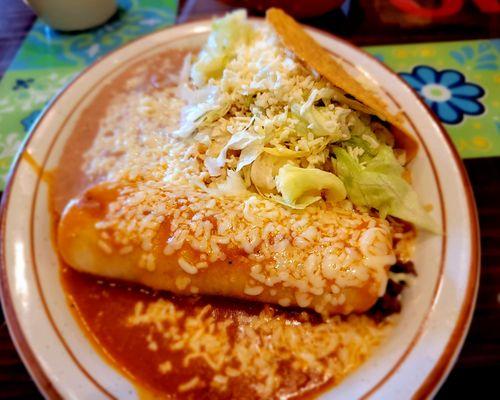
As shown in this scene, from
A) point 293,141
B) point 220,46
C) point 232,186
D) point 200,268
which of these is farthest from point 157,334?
point 220,46

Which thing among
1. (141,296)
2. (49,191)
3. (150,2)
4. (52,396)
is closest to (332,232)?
(141,296)

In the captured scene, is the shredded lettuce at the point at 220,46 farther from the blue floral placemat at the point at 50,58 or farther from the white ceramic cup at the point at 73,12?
the white ceramic cup at the point at 73,12

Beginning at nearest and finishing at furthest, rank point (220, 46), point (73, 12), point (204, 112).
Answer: point (204, 112) < point (220, 46) < point (73, 12)

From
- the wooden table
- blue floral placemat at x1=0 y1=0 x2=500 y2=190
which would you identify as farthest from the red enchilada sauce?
blue floral placemat at x1=0 y1=0 x2=500 y2=190

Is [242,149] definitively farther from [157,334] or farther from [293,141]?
[157,334]

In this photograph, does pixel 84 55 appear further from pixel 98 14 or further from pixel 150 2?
pixel 150 2

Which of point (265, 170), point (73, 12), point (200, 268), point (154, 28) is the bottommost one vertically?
point (200, 268)
